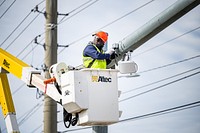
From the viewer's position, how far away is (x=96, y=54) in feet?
27.1

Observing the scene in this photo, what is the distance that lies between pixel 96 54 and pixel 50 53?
7.59 meters

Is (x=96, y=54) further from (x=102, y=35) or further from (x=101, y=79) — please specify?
(x=101, y=79)

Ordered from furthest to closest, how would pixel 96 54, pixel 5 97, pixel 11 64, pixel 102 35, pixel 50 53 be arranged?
pixel 50 53, pixel 5 97, pixel 11 64, pixel 102 35, pixel 96 54

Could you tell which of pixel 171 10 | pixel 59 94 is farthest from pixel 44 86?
pixel 171 10

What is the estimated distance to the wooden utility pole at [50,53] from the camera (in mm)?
15281

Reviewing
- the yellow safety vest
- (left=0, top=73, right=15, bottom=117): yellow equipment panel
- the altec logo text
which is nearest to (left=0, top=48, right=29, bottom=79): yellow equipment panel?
(left=0, top=73, right=15, bottom=117): yellow equipment panel

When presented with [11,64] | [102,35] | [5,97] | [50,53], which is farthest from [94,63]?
[50,53]

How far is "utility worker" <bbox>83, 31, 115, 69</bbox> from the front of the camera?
8.29 metres

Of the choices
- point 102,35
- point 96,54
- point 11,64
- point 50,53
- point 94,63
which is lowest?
point 94,63

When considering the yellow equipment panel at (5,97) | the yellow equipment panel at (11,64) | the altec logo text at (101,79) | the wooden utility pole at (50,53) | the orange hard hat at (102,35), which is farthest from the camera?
the wooden utility pole at (50,53)

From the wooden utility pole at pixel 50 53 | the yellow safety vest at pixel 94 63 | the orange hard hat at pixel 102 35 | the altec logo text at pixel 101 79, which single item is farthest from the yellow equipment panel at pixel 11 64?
the wooden utility pole at pixel 50 53

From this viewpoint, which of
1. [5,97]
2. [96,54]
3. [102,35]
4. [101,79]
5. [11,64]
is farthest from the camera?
[5,97]

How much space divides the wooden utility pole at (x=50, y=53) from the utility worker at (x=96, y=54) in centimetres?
683

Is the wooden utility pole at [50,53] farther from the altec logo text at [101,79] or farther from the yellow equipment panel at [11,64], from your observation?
the altec logo text at [101,79]
